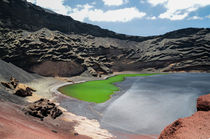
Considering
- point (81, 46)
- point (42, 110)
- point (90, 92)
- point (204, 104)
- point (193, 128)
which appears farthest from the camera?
point (81, 46)

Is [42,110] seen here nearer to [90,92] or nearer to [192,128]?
[192,128]

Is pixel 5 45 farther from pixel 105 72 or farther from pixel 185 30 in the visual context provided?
pixel 185 30

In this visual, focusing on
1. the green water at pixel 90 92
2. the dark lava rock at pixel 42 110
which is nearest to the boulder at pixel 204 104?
the dark lava rock at pixel 42 110

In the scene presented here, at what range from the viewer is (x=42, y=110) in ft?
50.7

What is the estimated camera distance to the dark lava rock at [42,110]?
47.3 ft

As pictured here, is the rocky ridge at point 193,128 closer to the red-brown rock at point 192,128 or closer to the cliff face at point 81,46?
the red-brown rock at point 192,128

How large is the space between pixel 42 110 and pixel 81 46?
210ft

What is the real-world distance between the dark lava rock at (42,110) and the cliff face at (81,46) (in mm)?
38393

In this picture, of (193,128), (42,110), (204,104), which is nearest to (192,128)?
(193,128)

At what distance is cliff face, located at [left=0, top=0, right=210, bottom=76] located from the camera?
5472 cm

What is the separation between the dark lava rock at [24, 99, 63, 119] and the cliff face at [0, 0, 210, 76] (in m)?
38.4

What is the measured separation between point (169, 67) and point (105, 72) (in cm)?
4426

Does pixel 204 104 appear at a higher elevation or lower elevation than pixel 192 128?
higher

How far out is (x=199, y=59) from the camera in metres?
84.9
